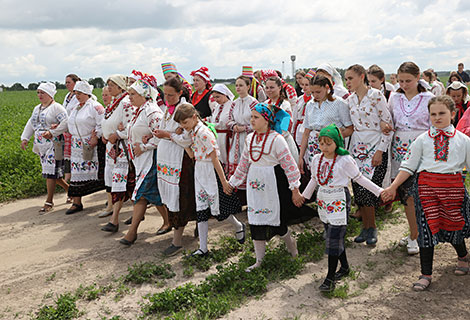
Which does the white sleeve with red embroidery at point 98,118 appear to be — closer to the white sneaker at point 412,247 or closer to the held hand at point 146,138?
the held hand at point 146,138

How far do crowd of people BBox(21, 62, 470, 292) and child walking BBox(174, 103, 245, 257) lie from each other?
0.01m

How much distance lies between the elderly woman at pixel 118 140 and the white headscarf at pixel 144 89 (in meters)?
0.55

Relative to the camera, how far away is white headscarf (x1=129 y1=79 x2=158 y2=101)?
6.04 meters

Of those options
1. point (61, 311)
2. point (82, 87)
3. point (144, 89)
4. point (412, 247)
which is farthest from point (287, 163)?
point (82, 87)

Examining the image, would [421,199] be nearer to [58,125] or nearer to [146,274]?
[146,274]

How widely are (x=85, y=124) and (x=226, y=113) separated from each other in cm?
233

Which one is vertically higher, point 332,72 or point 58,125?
point 332,72

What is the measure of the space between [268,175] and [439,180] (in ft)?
5.35

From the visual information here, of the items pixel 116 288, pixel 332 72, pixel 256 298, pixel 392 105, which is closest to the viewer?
pixel 256 298

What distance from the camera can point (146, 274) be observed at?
5.00m

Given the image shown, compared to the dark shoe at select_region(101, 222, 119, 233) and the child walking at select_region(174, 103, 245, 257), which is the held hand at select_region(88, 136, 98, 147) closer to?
the dark shoe at select_region(101, 222, 119, 233)

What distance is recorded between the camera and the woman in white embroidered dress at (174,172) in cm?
571

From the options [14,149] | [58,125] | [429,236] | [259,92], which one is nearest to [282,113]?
[429,236]

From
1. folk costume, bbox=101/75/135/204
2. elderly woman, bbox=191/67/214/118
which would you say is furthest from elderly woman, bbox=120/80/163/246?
elderly woman, bbox=191/67/214/118
